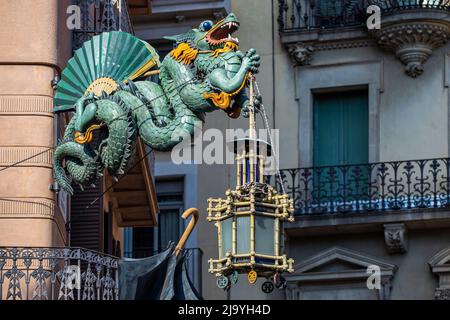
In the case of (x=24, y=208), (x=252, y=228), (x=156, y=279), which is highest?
(x=24, y=208)

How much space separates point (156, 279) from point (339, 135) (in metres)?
18.2

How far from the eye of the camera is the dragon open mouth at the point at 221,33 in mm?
23281

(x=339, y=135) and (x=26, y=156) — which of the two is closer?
(x=26, y=156)

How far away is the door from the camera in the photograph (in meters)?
40.9

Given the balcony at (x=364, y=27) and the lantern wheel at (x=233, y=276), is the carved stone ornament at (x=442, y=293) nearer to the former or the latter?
the balcony at (x=364, y=27)

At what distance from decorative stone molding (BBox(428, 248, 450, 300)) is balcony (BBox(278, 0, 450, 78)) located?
336 cm

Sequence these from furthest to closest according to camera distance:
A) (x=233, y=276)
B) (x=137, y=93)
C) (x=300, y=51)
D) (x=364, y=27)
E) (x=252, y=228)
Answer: (x=300, y=51), (x=364, y=27), (x=137, y=93), (x=233, y=276), (x=252, y=228)

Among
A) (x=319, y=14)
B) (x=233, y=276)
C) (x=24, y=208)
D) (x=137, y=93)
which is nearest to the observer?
(x=233, y=276)

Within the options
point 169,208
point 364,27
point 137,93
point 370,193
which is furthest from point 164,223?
point 137,93

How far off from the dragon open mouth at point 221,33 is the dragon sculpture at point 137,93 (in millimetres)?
10

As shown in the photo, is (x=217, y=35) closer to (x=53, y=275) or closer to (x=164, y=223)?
(x=53, y=275)

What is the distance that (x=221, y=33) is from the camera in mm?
23375
